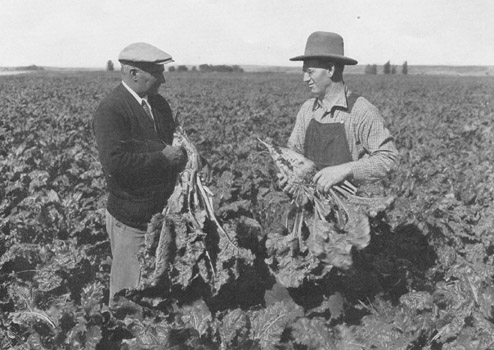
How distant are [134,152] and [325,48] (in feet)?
4.38

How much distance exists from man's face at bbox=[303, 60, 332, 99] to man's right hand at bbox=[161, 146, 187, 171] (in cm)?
90

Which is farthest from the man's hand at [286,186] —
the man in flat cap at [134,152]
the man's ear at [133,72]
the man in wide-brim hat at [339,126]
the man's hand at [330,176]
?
the man's ear at [133,72]

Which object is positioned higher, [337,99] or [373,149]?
[337,99]

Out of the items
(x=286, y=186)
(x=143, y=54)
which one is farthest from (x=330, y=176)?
(x=143, y=54)

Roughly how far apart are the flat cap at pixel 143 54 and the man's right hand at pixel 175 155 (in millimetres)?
531

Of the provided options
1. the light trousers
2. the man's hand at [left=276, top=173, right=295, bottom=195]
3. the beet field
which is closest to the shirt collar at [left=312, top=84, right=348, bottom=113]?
the beet field

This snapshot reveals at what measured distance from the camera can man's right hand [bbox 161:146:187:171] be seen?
3.54m

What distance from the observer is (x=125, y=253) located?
12.5 feet

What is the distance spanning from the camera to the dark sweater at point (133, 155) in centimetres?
342

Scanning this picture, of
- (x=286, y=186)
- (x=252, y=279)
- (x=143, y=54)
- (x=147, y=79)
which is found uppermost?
(x=143, y=54)

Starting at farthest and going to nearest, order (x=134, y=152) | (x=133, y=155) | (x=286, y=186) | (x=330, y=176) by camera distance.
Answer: (x=134, y=152) < (x=133, y=155) < (x=286, y=186) < (x=330, y=176)

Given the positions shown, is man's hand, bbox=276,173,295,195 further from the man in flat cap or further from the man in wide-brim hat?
the man in flat cap

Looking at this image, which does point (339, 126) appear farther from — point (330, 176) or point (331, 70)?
point (330, 176)

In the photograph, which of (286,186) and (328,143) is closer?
(286,186)
